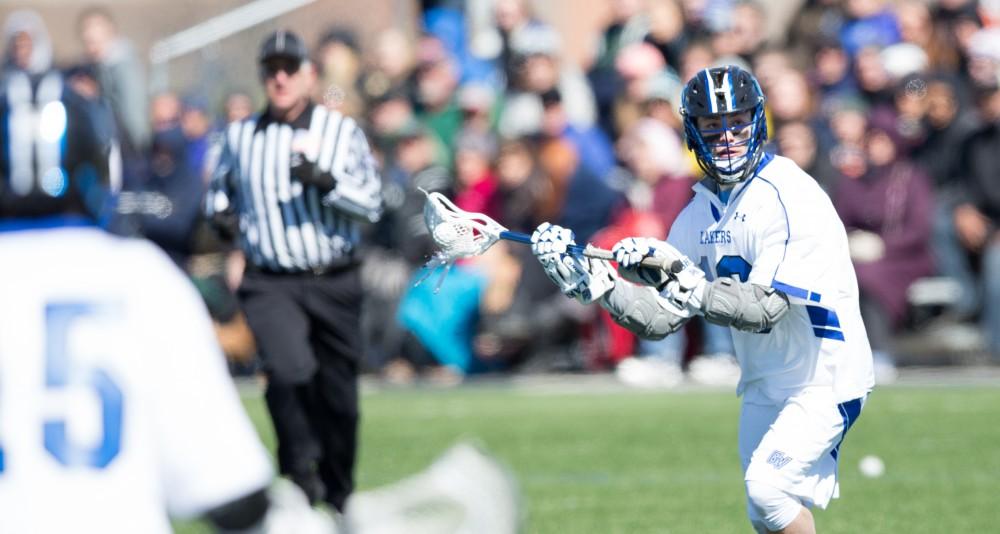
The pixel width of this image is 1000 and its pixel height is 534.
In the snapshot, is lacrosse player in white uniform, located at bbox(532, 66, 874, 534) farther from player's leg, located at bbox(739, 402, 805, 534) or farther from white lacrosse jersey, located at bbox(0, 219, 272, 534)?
white lacrosse jersey, located at bbox(0, 219, 272, 534)

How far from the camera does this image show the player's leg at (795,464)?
17.1ft

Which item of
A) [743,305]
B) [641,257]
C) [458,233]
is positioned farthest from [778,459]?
[458,233]

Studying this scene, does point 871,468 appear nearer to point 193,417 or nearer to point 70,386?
point 193,417

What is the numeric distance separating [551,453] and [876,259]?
4.23 meters

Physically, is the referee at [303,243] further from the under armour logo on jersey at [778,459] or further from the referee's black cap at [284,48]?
the under armour logo on jersey at [778,459]

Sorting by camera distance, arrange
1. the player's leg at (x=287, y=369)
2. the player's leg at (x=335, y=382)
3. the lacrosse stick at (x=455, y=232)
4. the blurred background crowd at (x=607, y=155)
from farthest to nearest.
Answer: the blurred background crowd at (x=607, y=155) < the player's leg at (x=335, y=382) < the player's leg at (x=287, y=369) < the lacrosse stick at (x=455, y=232)

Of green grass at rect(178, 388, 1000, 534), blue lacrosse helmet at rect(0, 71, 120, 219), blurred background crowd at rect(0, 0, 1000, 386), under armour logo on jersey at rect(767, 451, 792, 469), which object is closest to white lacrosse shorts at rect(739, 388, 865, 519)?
under armour logo on jersey at rect(767, 451, 792, 469)

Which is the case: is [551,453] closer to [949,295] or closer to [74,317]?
[949,295]

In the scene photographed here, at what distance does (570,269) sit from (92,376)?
2922 millimetres

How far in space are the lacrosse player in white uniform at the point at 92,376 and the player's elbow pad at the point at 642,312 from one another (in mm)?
2802

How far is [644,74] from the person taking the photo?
14.6m

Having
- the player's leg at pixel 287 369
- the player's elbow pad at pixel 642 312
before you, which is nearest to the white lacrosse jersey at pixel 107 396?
the player's elbow pad at pixel 642 312

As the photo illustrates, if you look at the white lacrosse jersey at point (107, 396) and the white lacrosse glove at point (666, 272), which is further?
the white lacrosse glove at point (666, 272)

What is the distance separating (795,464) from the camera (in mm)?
5227
